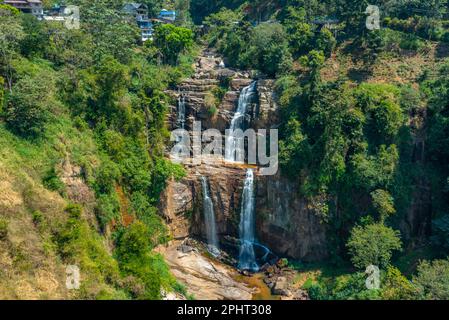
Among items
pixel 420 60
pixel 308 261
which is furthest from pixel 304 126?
pixel 420 60

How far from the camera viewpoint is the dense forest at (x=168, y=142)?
22.6m

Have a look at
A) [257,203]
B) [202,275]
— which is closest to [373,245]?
[257,203]

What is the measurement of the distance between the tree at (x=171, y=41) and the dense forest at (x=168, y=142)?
19 cm

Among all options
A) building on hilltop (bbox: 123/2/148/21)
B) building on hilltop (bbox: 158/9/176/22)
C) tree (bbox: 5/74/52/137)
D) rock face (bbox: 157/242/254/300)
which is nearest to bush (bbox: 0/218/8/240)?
tree (bbox: 5/74/52/137)

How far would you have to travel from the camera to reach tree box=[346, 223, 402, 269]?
86.9ft

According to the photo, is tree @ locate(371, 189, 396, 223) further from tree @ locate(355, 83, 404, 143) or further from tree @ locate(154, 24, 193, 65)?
tree @ locate(154, 24, 193, 65)

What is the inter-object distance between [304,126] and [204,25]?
3176 centimetres

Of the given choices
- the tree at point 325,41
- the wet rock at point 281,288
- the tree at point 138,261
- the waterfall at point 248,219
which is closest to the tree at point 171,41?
the tree at point 325,41

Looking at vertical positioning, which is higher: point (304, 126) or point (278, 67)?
point (278, 67)

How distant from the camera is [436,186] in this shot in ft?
99.7

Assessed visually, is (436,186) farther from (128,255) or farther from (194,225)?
(128,255)

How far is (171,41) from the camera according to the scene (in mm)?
43250

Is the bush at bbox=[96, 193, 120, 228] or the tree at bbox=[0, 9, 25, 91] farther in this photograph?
the tree at bbox=[0, 9, 25, 91]

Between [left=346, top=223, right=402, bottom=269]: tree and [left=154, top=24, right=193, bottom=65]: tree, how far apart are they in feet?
88.6
